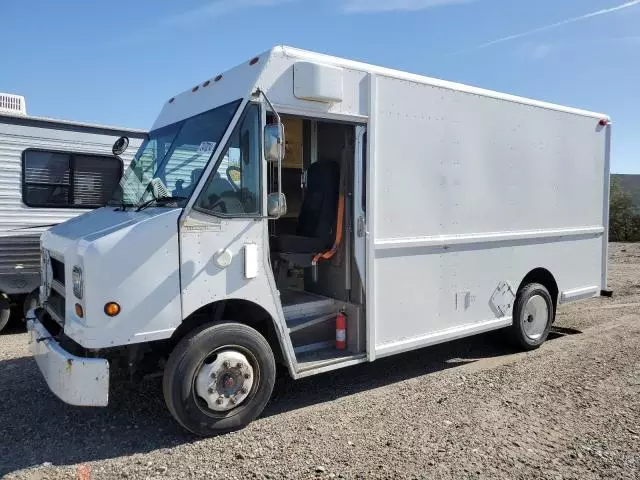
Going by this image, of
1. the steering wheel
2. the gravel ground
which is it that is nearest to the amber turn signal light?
the gravel ground

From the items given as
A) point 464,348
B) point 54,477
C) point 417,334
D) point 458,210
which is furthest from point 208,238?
point 464,348

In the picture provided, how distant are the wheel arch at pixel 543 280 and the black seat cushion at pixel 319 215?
2.52 metres

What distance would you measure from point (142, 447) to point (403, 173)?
308cm

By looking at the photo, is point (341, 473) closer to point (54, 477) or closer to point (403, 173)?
point (54, 477)

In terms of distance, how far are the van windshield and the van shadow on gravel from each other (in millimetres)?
1736

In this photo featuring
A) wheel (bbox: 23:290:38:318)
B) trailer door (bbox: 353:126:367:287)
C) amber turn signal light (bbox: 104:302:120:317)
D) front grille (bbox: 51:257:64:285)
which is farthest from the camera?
wheel (bbox: 23:290:38:318)

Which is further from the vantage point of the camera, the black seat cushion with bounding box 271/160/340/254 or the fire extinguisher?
the black seat cushion with bounding box 271/160/340/254

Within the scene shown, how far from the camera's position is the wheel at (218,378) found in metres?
3.74

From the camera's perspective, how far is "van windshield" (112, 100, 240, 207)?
4.03m

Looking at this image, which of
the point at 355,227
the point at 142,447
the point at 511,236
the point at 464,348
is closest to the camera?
the point at 142,447

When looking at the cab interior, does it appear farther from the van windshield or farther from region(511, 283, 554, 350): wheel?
region(511, 283, 554, 350): wheel

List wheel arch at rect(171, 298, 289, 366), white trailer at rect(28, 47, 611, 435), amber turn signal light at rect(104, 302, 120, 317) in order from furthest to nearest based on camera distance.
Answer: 1. wheel arch at rect(171, 298, 289, 366)
2. white trailer at rect(28, 47, 611, 435)
3. amber turn signal light at rect(104, 302, 120, 317)

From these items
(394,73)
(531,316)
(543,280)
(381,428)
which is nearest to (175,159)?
(394,73)

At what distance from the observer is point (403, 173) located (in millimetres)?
4828
